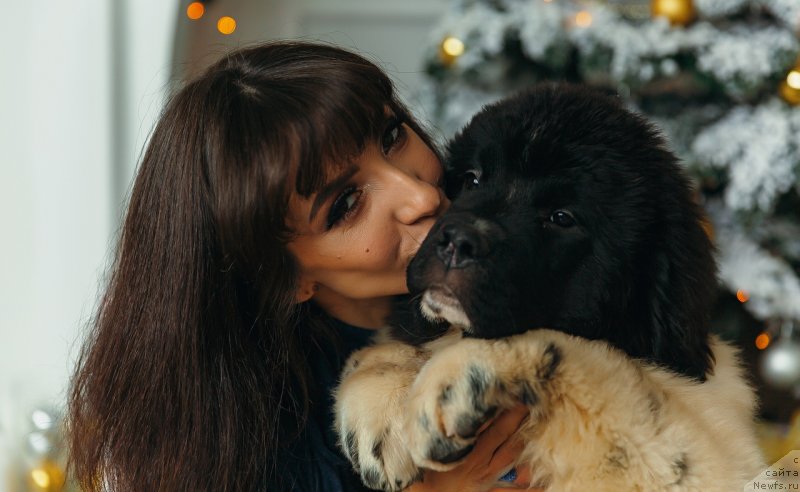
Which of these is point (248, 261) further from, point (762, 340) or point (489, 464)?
point (762, 340)

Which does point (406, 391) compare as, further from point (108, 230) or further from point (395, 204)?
point (108, 230)

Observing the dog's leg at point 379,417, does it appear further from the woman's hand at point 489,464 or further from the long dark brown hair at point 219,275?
the long dark brown hair at point 219,275

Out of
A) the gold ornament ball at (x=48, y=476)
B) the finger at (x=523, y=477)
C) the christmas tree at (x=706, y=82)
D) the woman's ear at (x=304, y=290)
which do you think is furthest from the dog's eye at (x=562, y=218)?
the gold ornament ball at (x=48, y=476)

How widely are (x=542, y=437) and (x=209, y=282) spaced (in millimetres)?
771

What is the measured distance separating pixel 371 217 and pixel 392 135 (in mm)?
235

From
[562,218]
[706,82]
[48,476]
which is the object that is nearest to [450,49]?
[706,82]

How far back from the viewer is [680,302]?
62.3 inches

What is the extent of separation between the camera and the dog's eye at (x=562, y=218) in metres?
1.60

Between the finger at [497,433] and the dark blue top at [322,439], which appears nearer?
the finger at [497,433]

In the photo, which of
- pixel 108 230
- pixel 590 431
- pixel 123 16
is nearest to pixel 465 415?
pixel 590 431

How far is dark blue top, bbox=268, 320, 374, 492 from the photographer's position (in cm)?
178

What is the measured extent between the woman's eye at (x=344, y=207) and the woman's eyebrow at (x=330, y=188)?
1.3 inches

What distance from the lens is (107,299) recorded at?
1887 mm

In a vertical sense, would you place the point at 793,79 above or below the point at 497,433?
above
